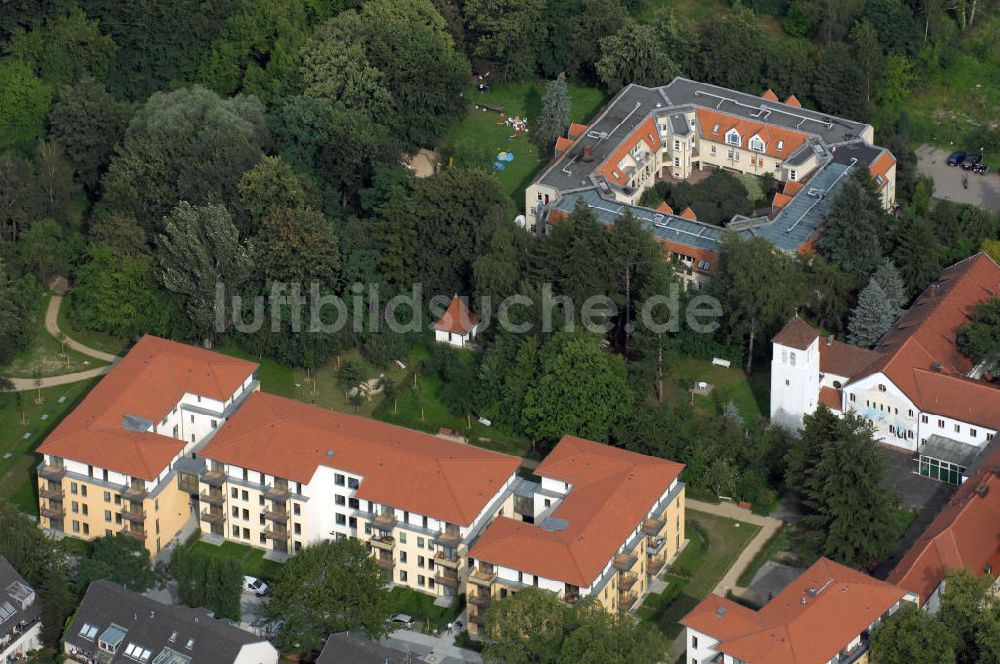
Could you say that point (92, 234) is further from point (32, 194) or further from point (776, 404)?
point (776, 404)

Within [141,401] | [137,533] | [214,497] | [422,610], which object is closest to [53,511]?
[137,533]

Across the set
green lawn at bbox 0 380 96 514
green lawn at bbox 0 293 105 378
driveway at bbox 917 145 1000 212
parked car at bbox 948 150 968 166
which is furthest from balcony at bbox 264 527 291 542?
parked car at bbox 948 150 968 166

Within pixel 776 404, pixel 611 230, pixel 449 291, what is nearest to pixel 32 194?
pixel 449 291

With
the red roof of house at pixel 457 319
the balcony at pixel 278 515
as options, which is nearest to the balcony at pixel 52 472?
the balcony at pixel 278 515

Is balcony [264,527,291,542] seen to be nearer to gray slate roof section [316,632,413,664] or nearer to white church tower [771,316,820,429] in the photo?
gray slate roof section [316,632,413,664]

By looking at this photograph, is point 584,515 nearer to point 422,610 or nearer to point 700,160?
point 422,610

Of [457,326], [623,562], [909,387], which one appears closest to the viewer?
[623,562]
